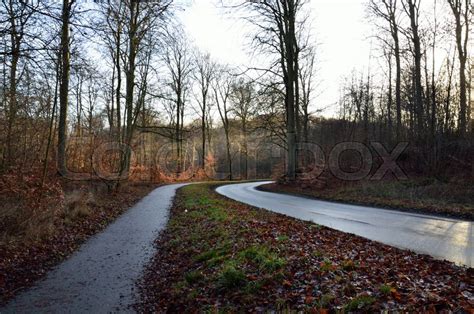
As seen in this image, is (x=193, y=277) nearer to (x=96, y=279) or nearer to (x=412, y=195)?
(x=96, y=279)

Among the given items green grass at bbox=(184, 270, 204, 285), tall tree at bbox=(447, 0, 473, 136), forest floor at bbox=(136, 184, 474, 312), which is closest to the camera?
forest floor at bbox=(136, 184, 474, 312)

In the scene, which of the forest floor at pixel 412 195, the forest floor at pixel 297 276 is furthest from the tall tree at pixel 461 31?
the forest floor at pixel 297 276

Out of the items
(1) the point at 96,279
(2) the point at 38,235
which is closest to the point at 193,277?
(1) the point at 96,279

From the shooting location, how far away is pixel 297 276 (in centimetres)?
600

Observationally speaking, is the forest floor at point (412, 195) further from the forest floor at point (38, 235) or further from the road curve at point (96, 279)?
the forest floor at point (38, 235)

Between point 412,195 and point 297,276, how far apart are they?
45.0 feet

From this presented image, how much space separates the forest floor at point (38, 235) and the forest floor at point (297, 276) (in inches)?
99.0

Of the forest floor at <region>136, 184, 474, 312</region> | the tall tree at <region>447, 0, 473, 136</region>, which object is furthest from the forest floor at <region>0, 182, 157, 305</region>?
the tall tree at <region>447, 0, 473, 136</region>

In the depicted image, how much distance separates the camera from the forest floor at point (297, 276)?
4836 mm

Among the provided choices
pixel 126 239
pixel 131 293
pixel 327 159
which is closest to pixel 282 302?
pixel 131 293

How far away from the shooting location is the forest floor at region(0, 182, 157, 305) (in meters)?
7.38

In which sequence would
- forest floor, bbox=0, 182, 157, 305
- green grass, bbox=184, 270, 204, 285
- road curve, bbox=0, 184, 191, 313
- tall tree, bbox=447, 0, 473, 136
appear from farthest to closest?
tall tree, bbox=447, 0, 473, 136 → forest floor, bbox=0, 182, 157, 305 → green grass, bbox=184, 270, 204, 285 → road curve, bbox=0, 184, 191, 313

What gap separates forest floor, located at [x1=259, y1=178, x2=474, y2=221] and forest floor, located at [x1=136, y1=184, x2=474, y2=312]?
6.84m

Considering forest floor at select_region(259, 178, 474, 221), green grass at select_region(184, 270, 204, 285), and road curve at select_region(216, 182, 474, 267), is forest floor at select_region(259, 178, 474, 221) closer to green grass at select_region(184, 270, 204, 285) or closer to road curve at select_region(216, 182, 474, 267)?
road curve at select_region(216, 182, 474, 267)
